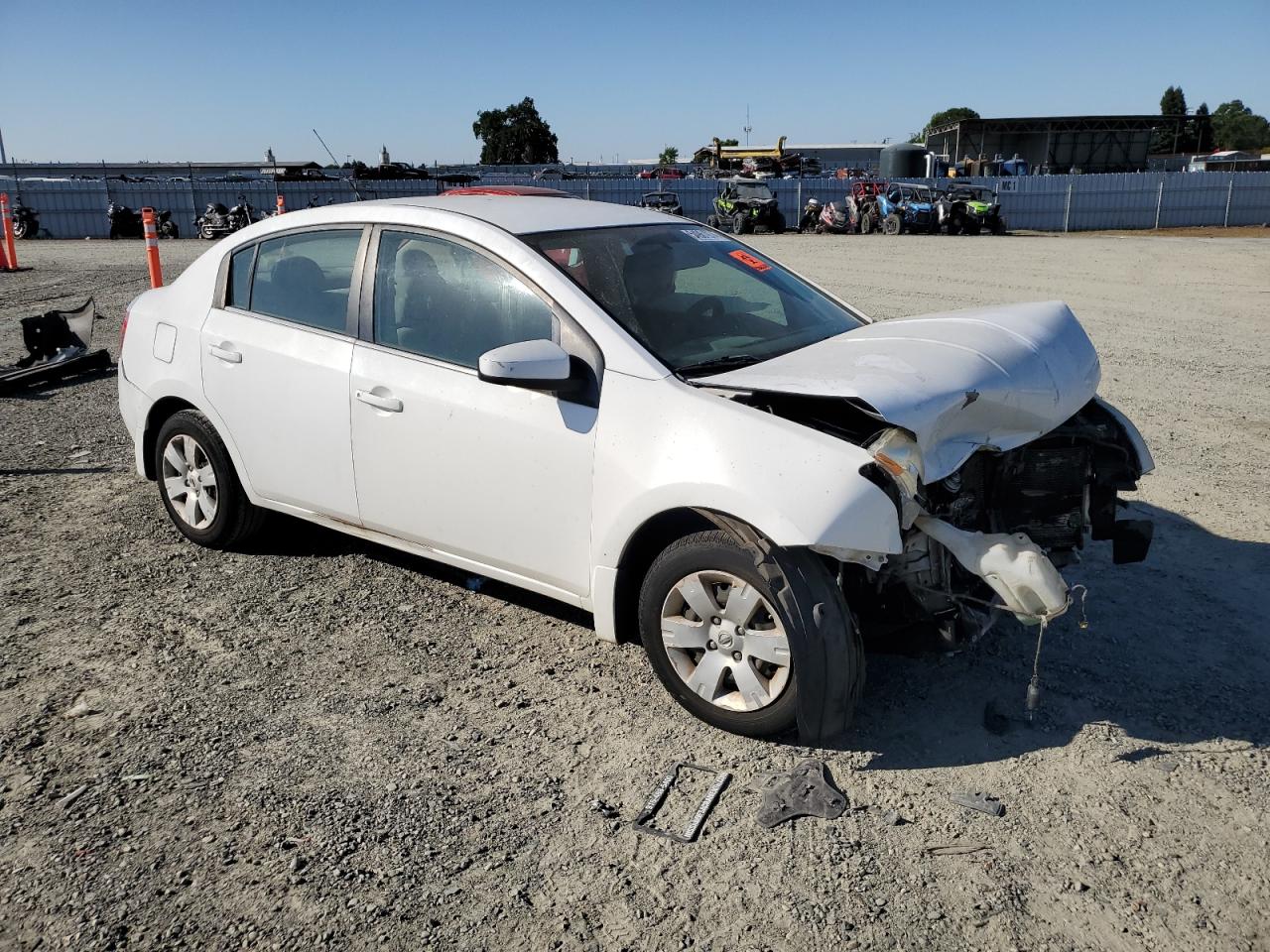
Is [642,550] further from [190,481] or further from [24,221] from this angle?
[24,221]

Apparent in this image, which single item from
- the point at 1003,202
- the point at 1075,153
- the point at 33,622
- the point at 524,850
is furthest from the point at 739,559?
the point at 1075,153

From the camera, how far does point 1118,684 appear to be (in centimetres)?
370

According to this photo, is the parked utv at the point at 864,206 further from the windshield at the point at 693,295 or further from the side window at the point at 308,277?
the side window at the point at 308,277

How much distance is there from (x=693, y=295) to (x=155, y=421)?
2.89 meters

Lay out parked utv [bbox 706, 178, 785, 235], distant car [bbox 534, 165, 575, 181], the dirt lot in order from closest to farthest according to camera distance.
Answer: the dirt lot → parked utv [bbox 706, 178, 785, 235] → distant car [bbox 534, 165, 575, 181]

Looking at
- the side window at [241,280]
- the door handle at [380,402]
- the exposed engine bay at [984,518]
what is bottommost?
the exposed engine bay at [984,518]

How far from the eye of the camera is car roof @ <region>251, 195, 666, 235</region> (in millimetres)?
4125

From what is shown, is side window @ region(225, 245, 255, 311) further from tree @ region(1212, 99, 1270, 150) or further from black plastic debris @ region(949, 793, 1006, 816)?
tree @ region(1212, 99, 1270, 150)

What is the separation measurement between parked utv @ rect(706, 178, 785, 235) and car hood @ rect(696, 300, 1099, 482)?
1102 inches

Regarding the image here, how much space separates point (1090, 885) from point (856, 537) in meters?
1.10

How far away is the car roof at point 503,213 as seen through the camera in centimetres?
412

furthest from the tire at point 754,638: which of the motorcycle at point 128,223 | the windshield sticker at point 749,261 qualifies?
the motorcycle at point 128,223

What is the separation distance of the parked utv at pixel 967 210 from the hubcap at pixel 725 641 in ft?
96.0

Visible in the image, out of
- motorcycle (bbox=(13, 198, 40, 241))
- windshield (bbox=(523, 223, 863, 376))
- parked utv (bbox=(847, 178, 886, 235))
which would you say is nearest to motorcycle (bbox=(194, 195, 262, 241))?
motorcycle (bbox=(13, 198, 40, 241))
